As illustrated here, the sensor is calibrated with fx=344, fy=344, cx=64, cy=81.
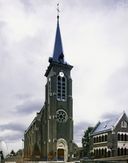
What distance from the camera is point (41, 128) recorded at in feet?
249

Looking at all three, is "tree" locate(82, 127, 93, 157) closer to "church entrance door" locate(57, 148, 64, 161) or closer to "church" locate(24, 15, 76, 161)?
"church" locate(24, 15, 76, 161)

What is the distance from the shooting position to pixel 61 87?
74.5 metres

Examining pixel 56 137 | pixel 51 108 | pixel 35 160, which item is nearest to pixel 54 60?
pixel 51 108

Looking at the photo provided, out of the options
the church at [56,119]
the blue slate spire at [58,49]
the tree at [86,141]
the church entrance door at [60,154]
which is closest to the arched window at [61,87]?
the church at [56,119]

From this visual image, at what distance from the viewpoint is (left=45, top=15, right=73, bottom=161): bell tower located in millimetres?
70438

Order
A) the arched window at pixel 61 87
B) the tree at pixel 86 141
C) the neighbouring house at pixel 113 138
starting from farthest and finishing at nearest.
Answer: the tree at pixel 86 141, the arched window at pixel 61 87, the neighbouring house at pixel 113 138

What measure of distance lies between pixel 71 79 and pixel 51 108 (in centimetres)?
818

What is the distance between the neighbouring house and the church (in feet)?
20.7

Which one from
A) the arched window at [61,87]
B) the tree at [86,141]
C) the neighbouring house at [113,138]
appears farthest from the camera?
the tree at [86,141]

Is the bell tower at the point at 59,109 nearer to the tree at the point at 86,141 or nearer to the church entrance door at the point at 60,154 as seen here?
the church entrance door at the point at 60,154

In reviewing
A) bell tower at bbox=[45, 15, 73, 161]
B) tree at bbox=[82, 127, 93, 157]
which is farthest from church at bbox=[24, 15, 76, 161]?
tree at bbox=[82, 127, 93, 157]

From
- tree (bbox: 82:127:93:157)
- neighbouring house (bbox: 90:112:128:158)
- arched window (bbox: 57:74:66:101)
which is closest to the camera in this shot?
neighbouring house (bbox: 90:112:128:158)

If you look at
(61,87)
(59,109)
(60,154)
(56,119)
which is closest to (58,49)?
(61,87)

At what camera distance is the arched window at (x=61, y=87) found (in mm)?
74062
